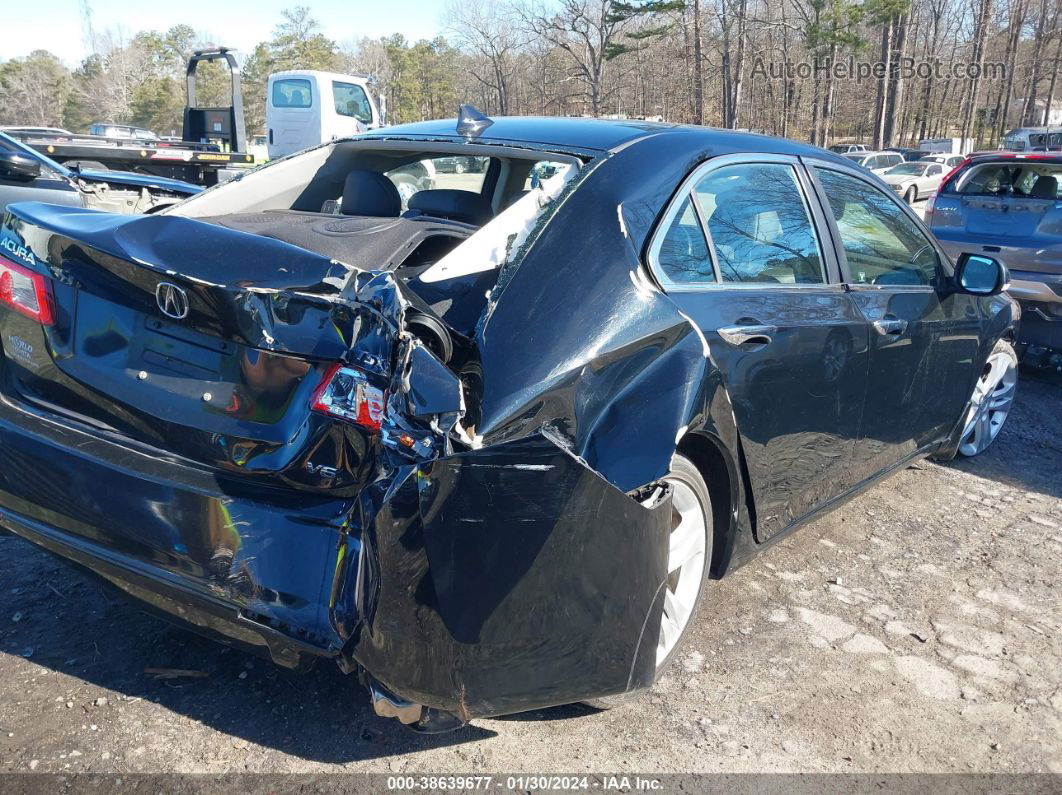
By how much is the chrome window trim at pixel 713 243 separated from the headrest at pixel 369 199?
4.00 feet

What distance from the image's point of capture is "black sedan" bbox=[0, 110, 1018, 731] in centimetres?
190

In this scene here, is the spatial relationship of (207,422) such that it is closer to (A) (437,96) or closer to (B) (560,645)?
(B) (560,645)

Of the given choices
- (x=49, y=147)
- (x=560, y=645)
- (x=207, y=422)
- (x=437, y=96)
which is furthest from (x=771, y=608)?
(x=437, y=96)

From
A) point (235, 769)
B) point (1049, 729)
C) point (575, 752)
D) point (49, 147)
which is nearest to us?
point (235, 769)

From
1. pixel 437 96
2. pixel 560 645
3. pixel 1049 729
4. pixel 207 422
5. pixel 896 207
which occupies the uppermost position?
pixel 437 96

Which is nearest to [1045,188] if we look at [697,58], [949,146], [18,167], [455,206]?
[455,206]

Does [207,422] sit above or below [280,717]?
above

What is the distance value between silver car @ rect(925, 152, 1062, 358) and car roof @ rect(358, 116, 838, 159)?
12.1 feet

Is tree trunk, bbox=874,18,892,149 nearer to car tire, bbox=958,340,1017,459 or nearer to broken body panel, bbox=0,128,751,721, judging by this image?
car tire, bbox=958,340,1017,459

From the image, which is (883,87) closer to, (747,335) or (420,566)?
(747,335)

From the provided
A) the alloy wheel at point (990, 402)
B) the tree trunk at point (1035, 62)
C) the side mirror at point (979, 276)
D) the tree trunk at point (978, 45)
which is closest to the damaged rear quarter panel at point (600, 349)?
the side mirror at point (979, 276)

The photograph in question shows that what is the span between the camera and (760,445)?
279cm

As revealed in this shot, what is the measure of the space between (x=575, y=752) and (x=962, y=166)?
7103mm

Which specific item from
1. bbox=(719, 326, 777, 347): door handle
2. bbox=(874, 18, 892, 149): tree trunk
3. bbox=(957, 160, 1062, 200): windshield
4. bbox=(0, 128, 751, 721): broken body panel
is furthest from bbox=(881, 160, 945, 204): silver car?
bbox=(0, 128, 751, 721): broken body panel
